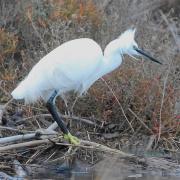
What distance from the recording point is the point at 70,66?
365 inches

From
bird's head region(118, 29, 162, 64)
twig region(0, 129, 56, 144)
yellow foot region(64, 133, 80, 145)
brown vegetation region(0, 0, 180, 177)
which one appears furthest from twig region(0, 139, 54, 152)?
bird's head region(118, 29, 162, 64)

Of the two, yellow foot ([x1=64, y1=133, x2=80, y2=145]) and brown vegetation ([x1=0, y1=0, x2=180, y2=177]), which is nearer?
yellow foot ([x1=64, y1=133, x2=80, y2=145])

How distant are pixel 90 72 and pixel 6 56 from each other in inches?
89.5

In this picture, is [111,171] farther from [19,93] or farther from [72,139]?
[19,93]

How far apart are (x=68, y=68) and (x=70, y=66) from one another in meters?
0.04

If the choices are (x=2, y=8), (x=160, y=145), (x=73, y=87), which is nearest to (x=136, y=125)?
(x=160, y=145)

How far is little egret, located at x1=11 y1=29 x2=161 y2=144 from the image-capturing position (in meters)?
9.16

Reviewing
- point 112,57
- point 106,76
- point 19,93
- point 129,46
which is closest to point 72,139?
point 19,93

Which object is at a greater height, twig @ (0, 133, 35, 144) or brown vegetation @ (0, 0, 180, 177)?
brown vegetation @ (0, 0, 180, 177)

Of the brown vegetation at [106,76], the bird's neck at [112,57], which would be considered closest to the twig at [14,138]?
the brown vegetation at [106,76]

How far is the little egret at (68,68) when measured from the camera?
9.16 m

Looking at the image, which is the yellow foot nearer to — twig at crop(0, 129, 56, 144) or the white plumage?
twig at crop(0, 129, 56, 144)

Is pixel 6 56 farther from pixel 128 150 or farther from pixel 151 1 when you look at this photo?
pixel 151 1

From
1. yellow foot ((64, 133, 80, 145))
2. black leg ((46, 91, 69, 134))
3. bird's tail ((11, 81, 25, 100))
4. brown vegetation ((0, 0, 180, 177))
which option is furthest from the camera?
brown vegetation ((0, 0, 180, 177))
